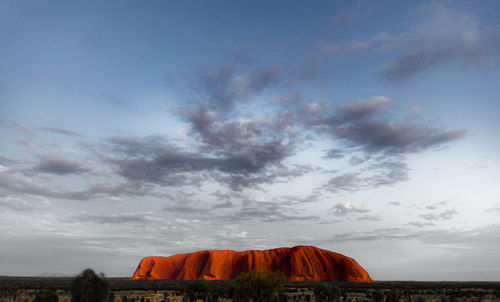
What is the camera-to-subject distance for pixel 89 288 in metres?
24.2

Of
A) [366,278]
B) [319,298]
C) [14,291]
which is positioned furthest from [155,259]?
[319,298]

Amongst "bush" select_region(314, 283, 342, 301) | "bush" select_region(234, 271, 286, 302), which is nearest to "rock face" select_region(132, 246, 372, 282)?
"bush" select_region(314, 283, 342, 301)

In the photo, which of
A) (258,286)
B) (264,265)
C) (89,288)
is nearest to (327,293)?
(258,286)

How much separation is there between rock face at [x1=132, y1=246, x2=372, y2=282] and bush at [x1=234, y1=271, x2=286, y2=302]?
3567 inches

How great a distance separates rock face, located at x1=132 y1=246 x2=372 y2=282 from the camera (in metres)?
115

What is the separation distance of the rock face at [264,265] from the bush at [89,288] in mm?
90692

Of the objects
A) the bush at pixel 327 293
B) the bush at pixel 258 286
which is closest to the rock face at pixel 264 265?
the bush at pixel 327 293

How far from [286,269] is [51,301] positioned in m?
103

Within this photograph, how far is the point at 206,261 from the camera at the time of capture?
132 meters

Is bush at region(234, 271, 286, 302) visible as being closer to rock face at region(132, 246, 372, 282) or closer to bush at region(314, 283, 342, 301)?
bush at region(314, 283, 342, 301)

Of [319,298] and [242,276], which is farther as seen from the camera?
[319,298]

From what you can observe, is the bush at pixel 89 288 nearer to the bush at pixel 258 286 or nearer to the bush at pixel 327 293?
the bush at pixel 258 286

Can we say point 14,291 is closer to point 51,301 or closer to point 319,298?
point 51,301

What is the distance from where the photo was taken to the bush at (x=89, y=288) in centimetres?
2427
